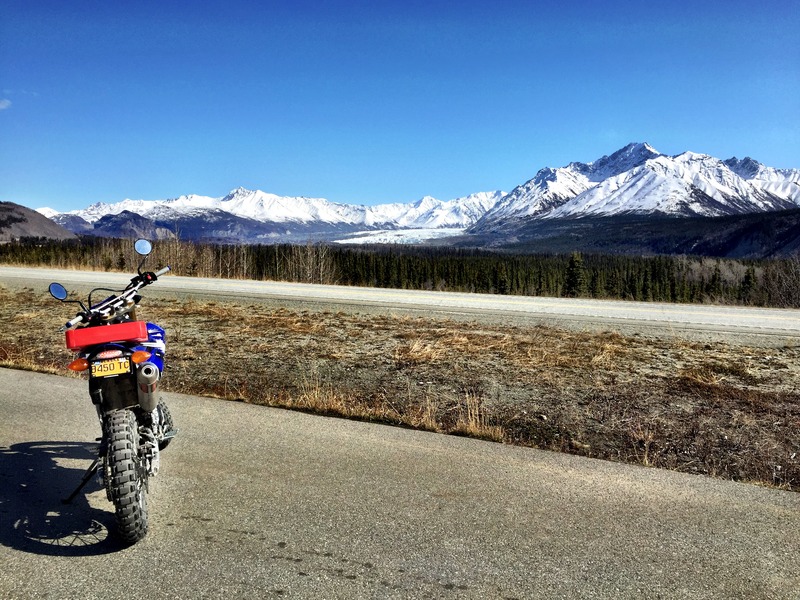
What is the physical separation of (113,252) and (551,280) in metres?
74.7

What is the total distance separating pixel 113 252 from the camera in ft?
194

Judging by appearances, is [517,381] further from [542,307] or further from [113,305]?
[542,307]

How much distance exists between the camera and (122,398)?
4.12 meters

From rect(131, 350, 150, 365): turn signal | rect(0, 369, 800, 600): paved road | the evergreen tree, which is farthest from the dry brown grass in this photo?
the evergreen tree

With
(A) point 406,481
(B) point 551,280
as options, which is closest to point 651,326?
(A) point 406,481

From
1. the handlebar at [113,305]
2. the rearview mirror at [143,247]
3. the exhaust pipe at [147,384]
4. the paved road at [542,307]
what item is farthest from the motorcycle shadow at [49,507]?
the paved road at [542,307]

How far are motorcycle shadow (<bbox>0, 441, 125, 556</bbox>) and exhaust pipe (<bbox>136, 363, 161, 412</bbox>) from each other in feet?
2.34

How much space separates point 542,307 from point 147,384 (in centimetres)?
1614

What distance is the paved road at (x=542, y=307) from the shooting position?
609 inches

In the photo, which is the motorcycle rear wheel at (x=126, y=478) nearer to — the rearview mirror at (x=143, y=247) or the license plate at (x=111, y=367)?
the license plate at (x=111, y=367)

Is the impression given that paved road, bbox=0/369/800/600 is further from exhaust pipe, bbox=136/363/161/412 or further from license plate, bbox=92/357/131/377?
license plate, bbox=92/357/131/377

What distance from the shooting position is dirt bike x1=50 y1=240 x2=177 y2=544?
3.65m

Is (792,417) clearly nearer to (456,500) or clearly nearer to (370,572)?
(456,500)

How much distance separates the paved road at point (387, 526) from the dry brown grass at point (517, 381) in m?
1.00
